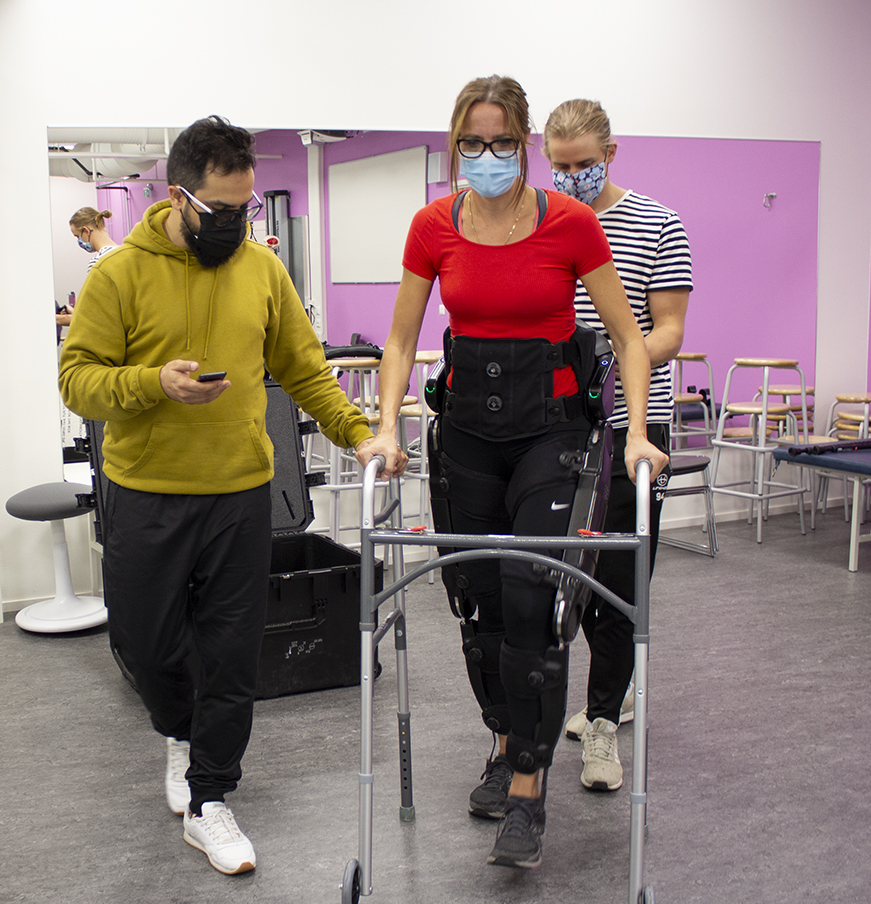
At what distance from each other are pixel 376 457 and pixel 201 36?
289 cm

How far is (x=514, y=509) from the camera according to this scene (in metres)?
1.95

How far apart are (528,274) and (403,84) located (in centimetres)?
287

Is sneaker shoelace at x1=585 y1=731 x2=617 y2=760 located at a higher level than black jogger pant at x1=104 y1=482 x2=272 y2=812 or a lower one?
lower

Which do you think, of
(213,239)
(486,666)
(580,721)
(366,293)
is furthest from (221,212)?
(366,293)

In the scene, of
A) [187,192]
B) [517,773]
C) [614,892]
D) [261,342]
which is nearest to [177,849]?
[517,773]

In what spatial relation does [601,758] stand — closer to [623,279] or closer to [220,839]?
[220,839]

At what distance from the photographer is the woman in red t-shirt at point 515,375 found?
72.9 inches

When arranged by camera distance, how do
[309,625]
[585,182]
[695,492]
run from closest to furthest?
[585,182] < [309,625] < [695,492]

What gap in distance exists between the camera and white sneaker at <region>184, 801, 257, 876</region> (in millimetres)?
2104

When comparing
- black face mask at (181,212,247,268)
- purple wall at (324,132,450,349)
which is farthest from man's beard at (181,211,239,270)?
purple wall at (324,132,450,349)

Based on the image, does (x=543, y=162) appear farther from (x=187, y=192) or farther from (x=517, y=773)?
(x=517, y=773)

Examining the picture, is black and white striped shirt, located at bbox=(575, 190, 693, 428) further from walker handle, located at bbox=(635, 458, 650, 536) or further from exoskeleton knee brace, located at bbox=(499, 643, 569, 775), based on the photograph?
exoskeleton knee brace, located at bbox=(499, 643, 569, 775)

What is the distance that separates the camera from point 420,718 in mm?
2932

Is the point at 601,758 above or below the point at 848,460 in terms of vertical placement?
below
